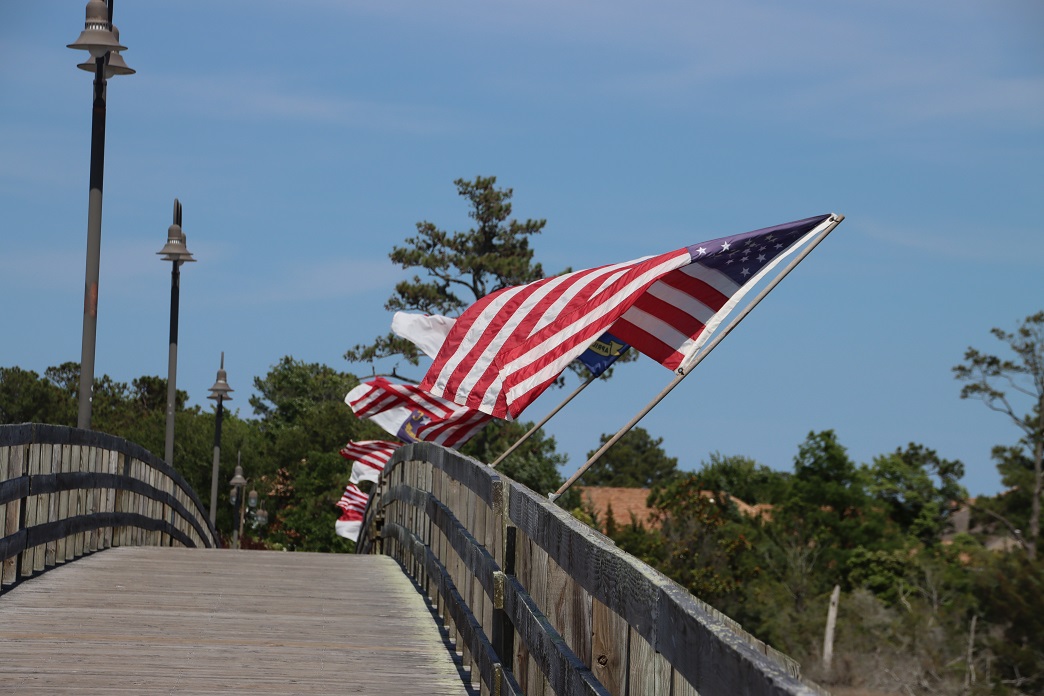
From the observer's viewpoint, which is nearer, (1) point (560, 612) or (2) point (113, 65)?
(1) point (560, 612)

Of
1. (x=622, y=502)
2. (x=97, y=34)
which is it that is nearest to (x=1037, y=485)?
(x=622, y=502)

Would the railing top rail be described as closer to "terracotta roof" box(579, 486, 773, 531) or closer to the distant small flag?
the distant small flag

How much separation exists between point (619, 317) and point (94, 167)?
860 cm

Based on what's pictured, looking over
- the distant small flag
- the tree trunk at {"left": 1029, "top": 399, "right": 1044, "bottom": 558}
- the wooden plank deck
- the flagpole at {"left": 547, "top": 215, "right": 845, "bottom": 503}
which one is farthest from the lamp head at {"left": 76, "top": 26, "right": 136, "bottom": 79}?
the tree trunk at {"left": 1029, "top": 399, "right": 1044, "bottom": 558}

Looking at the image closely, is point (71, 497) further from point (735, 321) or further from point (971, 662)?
point (971, 662)

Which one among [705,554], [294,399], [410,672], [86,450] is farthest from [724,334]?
[294,399]

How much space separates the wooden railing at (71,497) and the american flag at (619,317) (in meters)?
3.21

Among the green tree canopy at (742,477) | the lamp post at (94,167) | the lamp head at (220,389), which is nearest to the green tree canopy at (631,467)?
the green tree canopy at (742,477)

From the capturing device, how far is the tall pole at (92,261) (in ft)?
56.9

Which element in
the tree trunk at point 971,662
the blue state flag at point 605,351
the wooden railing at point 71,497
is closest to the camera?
the wooden railing at point 71,497

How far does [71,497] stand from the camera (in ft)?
43.4

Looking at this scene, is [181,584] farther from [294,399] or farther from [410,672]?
[294,399]

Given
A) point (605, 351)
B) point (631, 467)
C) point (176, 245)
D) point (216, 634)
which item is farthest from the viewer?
point (631, 467)

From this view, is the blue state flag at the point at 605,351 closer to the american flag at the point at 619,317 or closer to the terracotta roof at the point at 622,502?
the american flag at the point at 619,317
